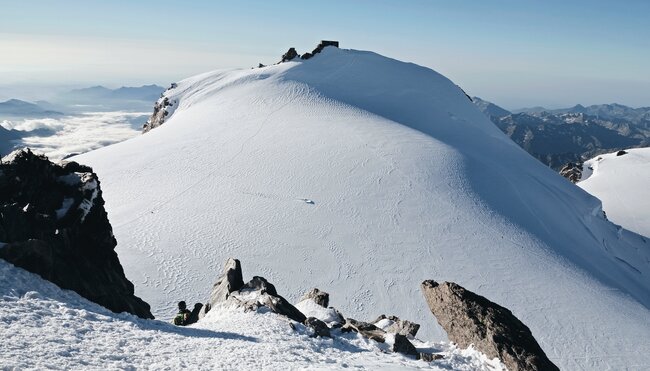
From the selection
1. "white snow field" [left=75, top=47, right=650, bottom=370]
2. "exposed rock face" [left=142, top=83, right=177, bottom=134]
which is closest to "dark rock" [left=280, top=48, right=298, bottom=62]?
"exposed rock face" [left=142, top=83, right=177, bottom=134]

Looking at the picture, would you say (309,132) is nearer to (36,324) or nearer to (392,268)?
(392,268)

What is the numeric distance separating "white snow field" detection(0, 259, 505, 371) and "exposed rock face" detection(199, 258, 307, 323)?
846mm

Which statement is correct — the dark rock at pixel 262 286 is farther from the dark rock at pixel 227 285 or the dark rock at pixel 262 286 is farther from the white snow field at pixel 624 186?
the white snow field at pixel 624 186

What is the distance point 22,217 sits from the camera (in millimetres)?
12891

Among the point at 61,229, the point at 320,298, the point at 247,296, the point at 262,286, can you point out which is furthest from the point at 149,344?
the point at 320,298

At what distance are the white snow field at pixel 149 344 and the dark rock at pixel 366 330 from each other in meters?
0.27

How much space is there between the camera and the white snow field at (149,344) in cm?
895

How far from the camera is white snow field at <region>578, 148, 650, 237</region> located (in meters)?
51.6

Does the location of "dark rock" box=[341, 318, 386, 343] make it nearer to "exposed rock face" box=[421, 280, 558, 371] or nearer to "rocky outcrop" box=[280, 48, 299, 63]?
"exposed rock face" box=[421, 280, 558, 371]

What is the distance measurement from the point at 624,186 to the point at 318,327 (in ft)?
223

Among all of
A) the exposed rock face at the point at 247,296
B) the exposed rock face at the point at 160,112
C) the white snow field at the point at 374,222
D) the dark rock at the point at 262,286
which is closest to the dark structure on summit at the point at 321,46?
the white snow field at the point at 374,222

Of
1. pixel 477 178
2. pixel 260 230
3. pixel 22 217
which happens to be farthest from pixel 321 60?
pixel 22 217

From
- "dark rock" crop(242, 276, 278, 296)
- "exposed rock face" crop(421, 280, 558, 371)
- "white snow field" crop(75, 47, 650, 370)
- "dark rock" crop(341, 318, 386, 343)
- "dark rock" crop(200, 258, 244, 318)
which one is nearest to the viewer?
"exposed rock face" crop(421, 280, 558, 371)

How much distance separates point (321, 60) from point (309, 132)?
2998 centimetres
